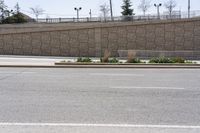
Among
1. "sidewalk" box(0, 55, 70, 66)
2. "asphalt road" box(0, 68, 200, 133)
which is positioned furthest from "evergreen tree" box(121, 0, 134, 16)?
"asphalt road" box(0, 68, 200, 133)

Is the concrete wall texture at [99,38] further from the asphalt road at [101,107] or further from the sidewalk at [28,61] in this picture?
the asphalt road at [101,107]

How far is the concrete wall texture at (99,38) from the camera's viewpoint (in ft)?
128

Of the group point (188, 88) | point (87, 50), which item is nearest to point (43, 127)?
point (188, 88)

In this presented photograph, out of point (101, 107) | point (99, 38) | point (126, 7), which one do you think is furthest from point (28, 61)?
point (126, 7)

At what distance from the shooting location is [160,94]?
10.2 metres

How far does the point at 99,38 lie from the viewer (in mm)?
39656

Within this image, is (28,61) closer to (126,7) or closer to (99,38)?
(99,38)

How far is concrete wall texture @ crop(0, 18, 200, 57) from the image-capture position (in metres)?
39.1

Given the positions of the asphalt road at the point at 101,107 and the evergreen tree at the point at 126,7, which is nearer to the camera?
the asphalt road at the point at 101,107

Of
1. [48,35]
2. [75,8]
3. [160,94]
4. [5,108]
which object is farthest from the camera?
A: [75,8]

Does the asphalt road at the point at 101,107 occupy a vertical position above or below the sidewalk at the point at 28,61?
below

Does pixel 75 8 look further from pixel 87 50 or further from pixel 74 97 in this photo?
pixel 74 97

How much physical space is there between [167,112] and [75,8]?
78.9m

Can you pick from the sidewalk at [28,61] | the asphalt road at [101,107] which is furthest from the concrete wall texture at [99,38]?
the asphalt road at [101,107]
